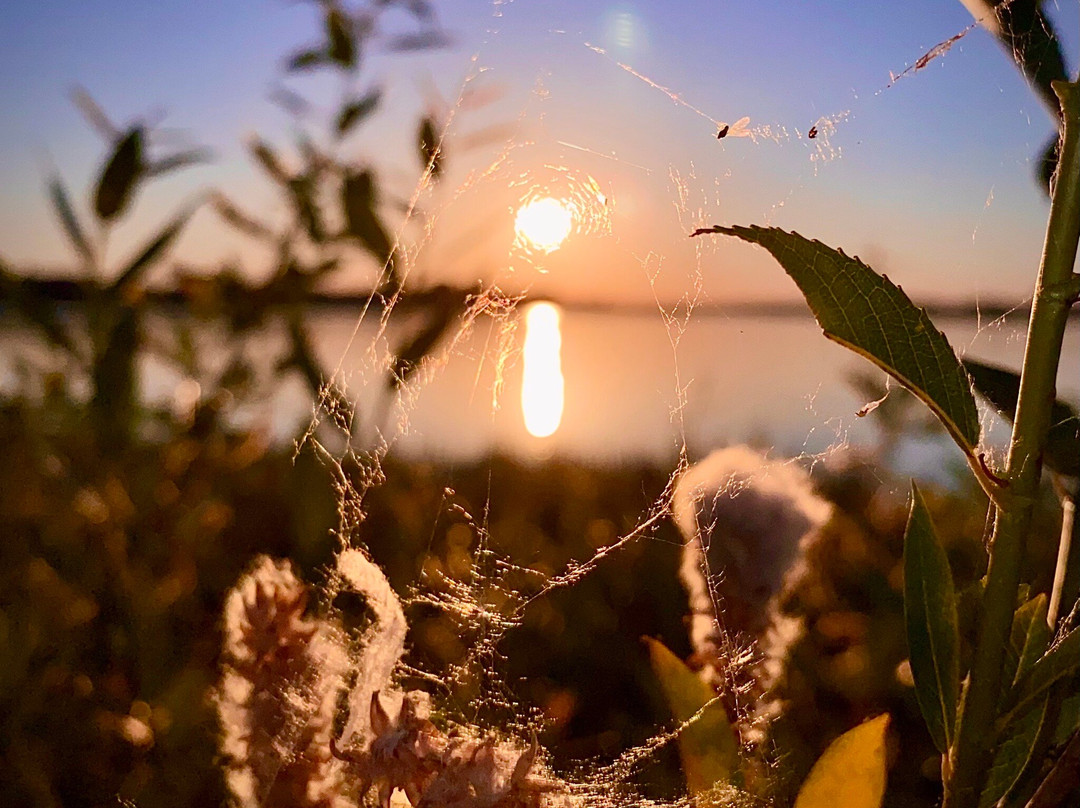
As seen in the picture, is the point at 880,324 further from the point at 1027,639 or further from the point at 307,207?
the point at 307,207

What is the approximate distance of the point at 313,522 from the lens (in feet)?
2.47

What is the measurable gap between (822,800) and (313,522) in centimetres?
47

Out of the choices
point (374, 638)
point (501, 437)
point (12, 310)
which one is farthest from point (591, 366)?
point (12, 310)

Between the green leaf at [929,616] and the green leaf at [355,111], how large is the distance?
2.14 ft

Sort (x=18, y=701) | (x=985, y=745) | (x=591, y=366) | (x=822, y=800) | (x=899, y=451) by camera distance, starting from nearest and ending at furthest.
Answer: (x=985, y=745) < (x=822, y=800) < (x=591, y=366) < (x=899, y=451) < (x=18, y=701)

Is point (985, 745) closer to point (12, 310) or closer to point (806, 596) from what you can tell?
point (806, 596)

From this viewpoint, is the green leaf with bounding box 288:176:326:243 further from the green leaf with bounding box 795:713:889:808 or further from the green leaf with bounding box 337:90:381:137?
the green leaf with bounding box 795:713:889:808

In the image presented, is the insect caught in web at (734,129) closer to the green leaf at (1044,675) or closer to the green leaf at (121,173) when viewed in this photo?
the green leaf at (1044,675)

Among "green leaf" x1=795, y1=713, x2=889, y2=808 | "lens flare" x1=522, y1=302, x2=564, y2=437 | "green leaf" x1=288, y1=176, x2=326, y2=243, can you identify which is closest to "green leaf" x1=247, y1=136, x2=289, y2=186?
"green leaf" x1=288, y1=176, x2=326, y2=243

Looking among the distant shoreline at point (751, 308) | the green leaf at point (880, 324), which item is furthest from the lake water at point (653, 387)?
the green leaf at point (880, 324)

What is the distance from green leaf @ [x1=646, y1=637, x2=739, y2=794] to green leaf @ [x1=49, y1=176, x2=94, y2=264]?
0.56 metres

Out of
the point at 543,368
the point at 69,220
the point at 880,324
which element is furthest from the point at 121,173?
the point at 880,324

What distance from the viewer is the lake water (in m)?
0.49

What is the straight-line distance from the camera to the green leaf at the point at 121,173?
2.39 ft
